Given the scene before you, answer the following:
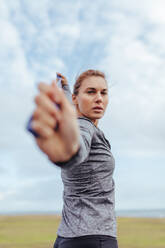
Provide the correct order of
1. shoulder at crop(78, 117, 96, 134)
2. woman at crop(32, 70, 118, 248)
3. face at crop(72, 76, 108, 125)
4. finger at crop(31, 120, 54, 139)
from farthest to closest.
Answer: face at crop(72, 76, 108, 125)
woman at crop(32, 70, 118, 248)
shoulder at crop(78, 117, 96, 134)
finger at crop(31, 120, 54, 139)

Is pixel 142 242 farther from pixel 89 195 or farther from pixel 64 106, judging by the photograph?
pixel 64 106

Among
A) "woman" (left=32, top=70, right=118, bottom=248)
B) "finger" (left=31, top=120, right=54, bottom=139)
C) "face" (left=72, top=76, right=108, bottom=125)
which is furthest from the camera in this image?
"face" (left=72, top=76, right=108, bottom=125)

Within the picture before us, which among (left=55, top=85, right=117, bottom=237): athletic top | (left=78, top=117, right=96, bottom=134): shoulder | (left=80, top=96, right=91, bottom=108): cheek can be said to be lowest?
(left=55, top=85, right=117, bottom=237): athletic top

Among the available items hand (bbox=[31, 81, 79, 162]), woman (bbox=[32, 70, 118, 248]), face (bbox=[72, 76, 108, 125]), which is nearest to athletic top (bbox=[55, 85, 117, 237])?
woman (bbox=[32, 70, 118, 248])

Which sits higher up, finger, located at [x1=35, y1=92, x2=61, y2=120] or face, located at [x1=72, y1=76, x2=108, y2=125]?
face, located at [x1=72, y1=76, x2=108, y2=125]

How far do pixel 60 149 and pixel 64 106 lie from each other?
0.20 m

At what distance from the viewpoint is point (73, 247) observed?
270 cm

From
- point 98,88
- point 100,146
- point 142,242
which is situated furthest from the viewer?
point 142,242

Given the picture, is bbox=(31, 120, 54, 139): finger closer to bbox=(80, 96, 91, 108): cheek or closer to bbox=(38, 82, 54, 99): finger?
bbox=(38, 82, 54, 99): finger

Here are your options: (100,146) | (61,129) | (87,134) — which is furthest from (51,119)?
(100,146)

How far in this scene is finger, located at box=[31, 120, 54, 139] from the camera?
1335mm

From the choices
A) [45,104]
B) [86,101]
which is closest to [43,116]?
[45,104]

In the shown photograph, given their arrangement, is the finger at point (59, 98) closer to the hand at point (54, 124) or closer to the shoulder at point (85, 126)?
the hand at point (54, 124)

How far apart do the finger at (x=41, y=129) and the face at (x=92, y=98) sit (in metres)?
1.41
